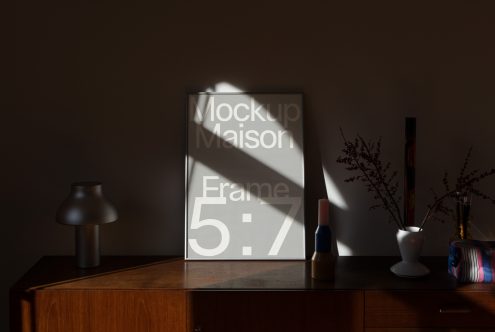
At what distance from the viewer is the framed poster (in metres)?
2.45

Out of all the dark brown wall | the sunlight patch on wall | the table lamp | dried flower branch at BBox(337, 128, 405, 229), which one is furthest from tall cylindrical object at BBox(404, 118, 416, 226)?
the table lamp

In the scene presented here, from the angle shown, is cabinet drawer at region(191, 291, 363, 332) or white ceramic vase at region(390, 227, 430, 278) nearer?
cabinet drawer at region(191, 291, 363, 332)

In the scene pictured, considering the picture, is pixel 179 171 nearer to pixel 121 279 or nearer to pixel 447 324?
pixel 121 279

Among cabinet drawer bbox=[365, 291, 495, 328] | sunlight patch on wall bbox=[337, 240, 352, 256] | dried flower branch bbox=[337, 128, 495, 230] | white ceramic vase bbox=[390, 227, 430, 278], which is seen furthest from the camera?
sunlight patch on wall bbox=[337, 240, 352, 256]

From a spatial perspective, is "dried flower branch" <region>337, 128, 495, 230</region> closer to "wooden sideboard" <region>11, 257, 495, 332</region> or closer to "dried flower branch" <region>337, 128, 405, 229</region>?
"dried flower branch" <region>337, 128, 405, 229</region>

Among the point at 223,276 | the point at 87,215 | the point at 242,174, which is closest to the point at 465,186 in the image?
the point at 242,174

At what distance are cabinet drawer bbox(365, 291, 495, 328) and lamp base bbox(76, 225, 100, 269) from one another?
1059 mm

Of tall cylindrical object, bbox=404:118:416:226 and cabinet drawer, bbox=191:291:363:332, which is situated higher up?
tall cylindrical object, bbox=404:118:416:226

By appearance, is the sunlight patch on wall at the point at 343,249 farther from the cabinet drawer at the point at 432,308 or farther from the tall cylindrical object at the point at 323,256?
the cabinet drawer at the point at 432,308

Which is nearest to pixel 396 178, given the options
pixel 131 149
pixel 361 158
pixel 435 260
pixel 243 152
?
pixel 361 158

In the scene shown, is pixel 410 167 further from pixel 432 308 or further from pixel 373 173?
pixel 432 308

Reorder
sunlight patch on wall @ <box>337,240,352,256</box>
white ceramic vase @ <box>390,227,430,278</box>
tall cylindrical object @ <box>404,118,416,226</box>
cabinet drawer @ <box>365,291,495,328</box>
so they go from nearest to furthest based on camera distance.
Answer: cabinet drawer @ <box>365,291,495,328</box>
white ceramic vase @ <box>390,227,430,278</box>
tall cylindrical object @ <box>404,118,416,226</box>
sunlight patch on wall @ <box>337,240,352,256</box>

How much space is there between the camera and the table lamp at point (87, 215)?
89.0 inches

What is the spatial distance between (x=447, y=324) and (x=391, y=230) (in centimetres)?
55
